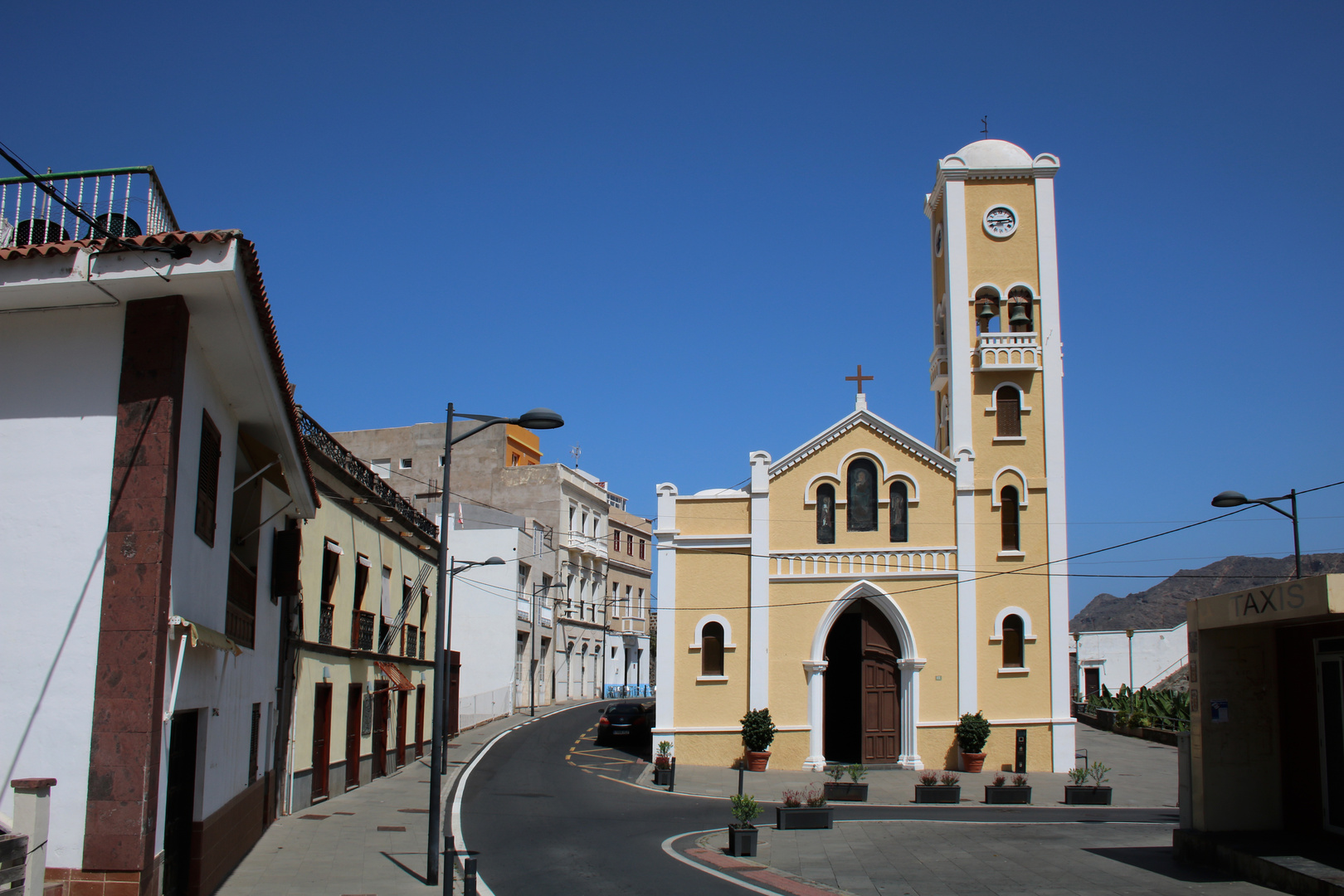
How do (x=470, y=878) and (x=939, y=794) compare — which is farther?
(x=939, y=794)

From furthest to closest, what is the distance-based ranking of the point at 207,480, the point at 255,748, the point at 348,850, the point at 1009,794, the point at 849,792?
the point at 849,792
the point at 1009,794
the point at 348,850
the point at 255,748
the point at 207,480

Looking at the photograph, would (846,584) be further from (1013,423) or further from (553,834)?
(553,834)

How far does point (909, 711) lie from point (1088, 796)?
7.82 m

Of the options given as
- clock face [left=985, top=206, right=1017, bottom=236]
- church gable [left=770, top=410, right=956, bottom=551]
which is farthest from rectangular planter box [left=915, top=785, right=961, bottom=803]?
clock face [left=985, top=206, right=1017, bottom=236]

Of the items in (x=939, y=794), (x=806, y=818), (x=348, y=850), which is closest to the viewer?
(x=348, y=850)

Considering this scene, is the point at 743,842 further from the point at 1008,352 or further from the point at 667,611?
the point at 1008,352

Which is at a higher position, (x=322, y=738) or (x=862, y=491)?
(x=862, y=491)

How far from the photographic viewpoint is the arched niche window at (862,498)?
32.0 meters

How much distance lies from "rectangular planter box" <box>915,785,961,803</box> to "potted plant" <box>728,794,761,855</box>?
8173mm

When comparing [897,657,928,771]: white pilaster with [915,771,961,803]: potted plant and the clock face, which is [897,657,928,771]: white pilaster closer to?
[915,771,961,803]: potted plant

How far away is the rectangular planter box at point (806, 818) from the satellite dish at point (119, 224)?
47.7 ft

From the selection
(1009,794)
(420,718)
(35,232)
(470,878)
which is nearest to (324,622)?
(470,878)

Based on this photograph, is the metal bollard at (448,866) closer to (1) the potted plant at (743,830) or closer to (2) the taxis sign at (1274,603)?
(1) the potted plant at (743,830)

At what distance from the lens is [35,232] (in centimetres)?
973
